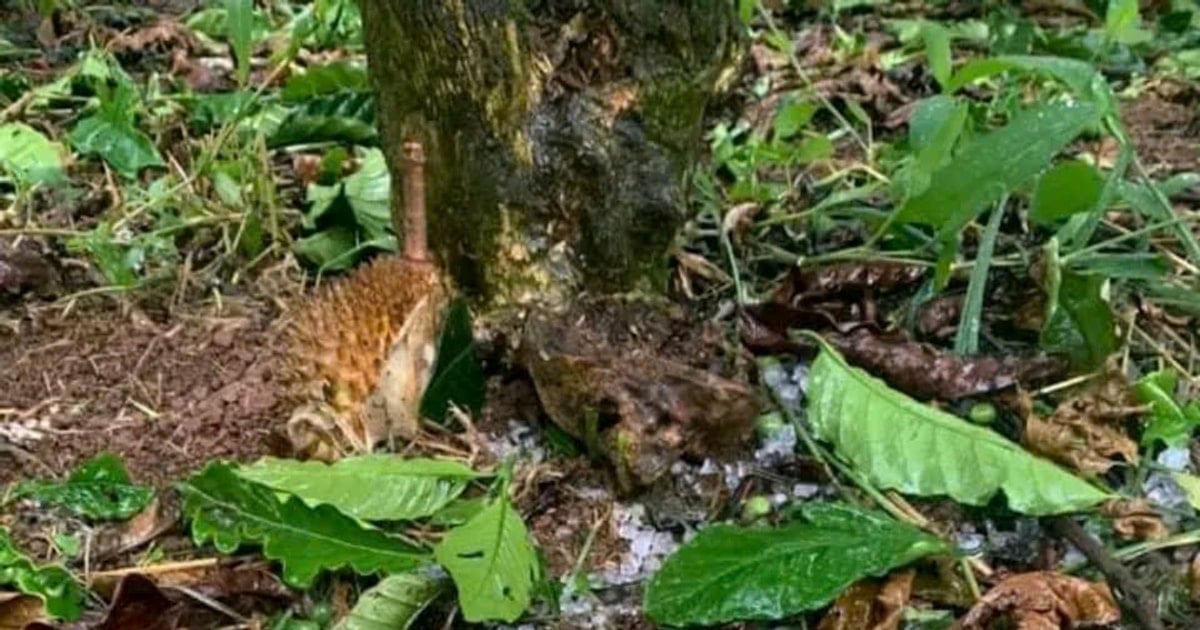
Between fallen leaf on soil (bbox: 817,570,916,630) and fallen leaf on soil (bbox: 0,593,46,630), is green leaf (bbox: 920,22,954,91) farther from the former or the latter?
fallen leaf on soil (bbox: 0,593,46,630)

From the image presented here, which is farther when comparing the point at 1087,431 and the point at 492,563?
the point at 1087,431

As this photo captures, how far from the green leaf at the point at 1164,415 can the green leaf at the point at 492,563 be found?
53 cm

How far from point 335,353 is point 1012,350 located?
2.02 feet

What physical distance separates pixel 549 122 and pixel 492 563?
1.40 feet

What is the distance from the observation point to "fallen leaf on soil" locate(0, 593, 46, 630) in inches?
42.1

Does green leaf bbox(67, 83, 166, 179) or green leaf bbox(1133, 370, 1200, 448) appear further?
green leaf bbox(67, 83, 166, 179)

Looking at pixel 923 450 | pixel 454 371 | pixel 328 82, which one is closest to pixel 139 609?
pixel 454 371

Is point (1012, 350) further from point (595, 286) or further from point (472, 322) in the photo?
point (472, 322)

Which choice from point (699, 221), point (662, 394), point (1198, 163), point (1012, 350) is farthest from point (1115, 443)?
point (1198, 163)

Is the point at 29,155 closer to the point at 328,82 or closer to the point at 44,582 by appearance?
the point at 328,82

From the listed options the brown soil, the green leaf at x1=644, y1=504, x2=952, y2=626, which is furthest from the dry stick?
the brown soil

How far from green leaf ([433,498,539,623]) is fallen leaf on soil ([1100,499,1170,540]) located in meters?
0.45

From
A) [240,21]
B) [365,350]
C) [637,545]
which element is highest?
[240,21]

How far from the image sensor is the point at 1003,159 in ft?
4.10
